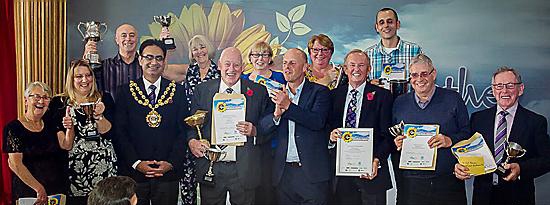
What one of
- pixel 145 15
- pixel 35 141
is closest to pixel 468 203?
pixel 145 15

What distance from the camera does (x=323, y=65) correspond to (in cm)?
522

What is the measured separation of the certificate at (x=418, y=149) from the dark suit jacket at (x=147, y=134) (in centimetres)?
164

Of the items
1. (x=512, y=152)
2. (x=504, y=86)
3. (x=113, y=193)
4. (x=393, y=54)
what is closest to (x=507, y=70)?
(x=504, y=86)

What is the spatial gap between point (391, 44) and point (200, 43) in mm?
1412

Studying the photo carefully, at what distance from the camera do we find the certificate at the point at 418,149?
5.13m

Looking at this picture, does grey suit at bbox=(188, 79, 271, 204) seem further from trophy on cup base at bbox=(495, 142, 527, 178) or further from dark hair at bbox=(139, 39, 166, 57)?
trophy on cup base at bbox=(495, 142, 527, 178)

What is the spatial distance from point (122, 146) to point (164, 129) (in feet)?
1.10

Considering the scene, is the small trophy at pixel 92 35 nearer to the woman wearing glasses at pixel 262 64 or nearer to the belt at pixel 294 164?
the woman wearing glasses at pixel 262 64

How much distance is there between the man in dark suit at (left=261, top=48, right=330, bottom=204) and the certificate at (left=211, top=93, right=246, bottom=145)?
202 mm

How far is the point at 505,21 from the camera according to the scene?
202 inches

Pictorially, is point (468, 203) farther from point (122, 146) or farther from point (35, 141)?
point (35, 141)

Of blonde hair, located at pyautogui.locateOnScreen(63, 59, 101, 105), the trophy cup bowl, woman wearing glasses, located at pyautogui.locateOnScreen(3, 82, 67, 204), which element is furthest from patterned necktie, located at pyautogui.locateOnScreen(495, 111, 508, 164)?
woman wearing glasses, located at pyautogui.locateOnScreen(3, 82, 67, 204)

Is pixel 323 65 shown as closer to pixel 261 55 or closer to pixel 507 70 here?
pixel 261 55

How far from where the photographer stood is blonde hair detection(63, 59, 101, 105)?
5.16 metres
